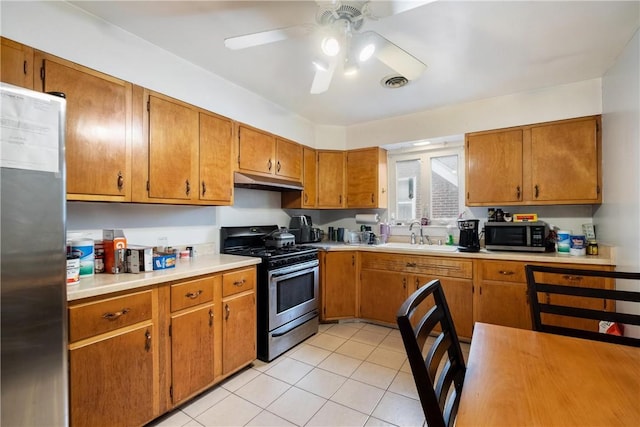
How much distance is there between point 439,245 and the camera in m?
3.21

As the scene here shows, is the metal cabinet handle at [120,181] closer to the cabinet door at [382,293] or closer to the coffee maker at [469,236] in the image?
the cabinet door at [382,293]

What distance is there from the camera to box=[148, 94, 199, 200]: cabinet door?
1908 millimetres

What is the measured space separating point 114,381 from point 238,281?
90 cm

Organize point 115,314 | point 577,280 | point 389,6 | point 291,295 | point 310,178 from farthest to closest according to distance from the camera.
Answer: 1. point 310,178
2. point 291,295
3. point 577,280
4. point 115,314
5. point 389,6

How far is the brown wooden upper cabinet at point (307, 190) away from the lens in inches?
131

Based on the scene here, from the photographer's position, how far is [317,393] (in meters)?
1.94

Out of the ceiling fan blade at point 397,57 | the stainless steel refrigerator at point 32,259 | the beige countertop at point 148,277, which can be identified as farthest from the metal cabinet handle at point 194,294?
the ceiling fan blade at point 397,57

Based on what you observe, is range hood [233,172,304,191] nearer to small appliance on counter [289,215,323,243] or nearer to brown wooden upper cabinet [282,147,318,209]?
brown wooden upper cabinet [282,147,318,209]

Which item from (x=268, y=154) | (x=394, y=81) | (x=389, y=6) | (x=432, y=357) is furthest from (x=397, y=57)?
(x=268, y=154)

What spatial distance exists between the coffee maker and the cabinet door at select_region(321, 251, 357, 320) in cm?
115

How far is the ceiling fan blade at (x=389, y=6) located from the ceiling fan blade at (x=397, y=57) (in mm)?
124

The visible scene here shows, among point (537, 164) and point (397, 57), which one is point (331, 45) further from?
point (537, 164)

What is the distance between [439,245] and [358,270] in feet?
3.27

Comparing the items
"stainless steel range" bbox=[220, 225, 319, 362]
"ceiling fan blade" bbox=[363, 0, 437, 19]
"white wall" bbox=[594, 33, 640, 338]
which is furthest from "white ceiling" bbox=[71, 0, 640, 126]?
"stainless steel range" bbox=[220, 225, 319, 362]
